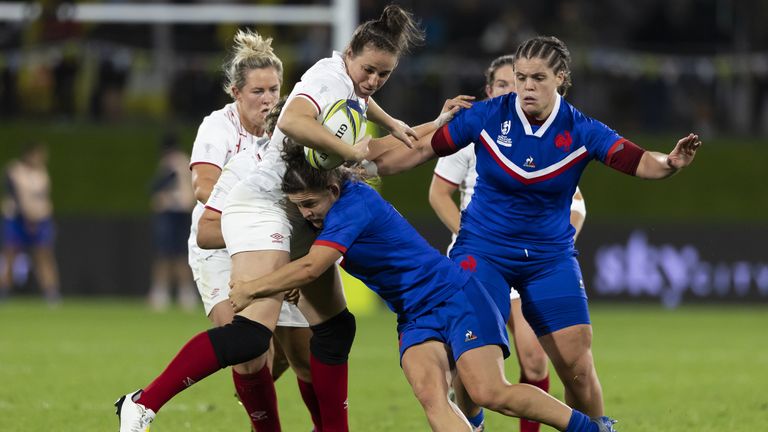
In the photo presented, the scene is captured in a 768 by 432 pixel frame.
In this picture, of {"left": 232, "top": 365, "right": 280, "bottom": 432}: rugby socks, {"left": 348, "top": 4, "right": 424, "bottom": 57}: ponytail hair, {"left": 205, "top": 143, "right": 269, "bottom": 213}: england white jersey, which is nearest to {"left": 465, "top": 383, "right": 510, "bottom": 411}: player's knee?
{"left": 232, "top": 365, "right": 280, "bottom": 432}: rugby socks

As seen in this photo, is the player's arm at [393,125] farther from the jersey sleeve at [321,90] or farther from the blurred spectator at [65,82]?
the blurred spectator at [65,82]

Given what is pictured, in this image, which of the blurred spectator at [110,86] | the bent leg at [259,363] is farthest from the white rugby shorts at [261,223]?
the blurred spectator at [110,86]

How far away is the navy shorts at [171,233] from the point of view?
1680 centimetres

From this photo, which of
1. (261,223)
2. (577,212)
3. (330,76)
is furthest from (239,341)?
(577,212)

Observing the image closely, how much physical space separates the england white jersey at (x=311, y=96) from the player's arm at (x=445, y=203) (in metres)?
1.48

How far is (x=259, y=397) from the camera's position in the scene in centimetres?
619

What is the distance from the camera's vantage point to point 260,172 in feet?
19.3

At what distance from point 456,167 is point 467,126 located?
1.25m

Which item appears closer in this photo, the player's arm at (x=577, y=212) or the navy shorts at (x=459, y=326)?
the navy shorts at (x=459, y=326)

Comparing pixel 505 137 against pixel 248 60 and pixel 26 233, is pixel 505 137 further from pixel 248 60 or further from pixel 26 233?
pixel 26 233

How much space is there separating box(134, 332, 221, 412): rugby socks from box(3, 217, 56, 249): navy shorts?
12.2 metres

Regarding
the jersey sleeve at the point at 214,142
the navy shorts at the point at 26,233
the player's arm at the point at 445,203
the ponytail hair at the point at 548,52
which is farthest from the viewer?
the navy shorts at the point at 26,233

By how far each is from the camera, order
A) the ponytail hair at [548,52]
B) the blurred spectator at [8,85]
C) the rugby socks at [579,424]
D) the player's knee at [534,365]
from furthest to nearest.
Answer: the blurred spectator at [8,85] < the player's knee at [534,365] < the ponytail hair at [548,52] < the rugby socks at [579,424]

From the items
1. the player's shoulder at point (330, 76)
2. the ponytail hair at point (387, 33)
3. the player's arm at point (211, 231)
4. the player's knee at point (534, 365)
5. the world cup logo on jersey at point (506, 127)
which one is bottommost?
the player's knee at point (534, 365)
